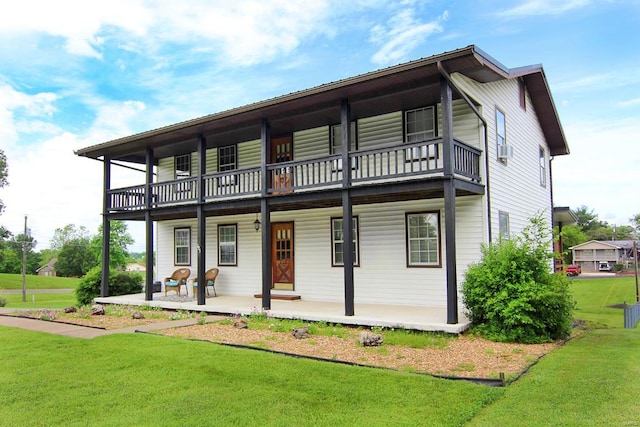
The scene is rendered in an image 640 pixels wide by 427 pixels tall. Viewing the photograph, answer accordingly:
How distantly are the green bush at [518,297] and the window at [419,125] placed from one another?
3667 millimetres

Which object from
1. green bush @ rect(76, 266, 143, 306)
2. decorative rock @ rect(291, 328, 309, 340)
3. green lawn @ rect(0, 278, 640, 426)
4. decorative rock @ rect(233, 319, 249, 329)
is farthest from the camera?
green bush @ rect(76, 266, 143, 306)

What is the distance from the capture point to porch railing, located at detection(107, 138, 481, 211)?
10273 millimetres

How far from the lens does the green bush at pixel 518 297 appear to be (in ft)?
29.6

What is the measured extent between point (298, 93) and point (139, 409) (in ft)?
26.5

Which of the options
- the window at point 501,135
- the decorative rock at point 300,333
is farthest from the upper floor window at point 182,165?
the window at point 501,135

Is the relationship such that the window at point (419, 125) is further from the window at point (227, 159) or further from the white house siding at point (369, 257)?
the window at point (227, 159)

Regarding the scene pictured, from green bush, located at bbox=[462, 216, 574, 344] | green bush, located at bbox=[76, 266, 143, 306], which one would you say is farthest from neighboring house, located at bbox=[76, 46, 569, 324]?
green bush, located at bbox=[76, 266, 143, 306]

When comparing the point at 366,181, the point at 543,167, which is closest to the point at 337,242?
the point at 366,181

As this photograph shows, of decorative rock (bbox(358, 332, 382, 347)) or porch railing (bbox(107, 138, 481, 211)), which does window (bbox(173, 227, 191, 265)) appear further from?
decorative rock (bbox(358, 332, 382, 347))

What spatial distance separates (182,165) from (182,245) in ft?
10.3

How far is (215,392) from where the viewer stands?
5770 mm

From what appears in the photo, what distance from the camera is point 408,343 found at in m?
8.59

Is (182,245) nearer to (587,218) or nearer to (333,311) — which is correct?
(333,311)

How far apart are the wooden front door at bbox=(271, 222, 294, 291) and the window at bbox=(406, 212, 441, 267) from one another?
4.16m
